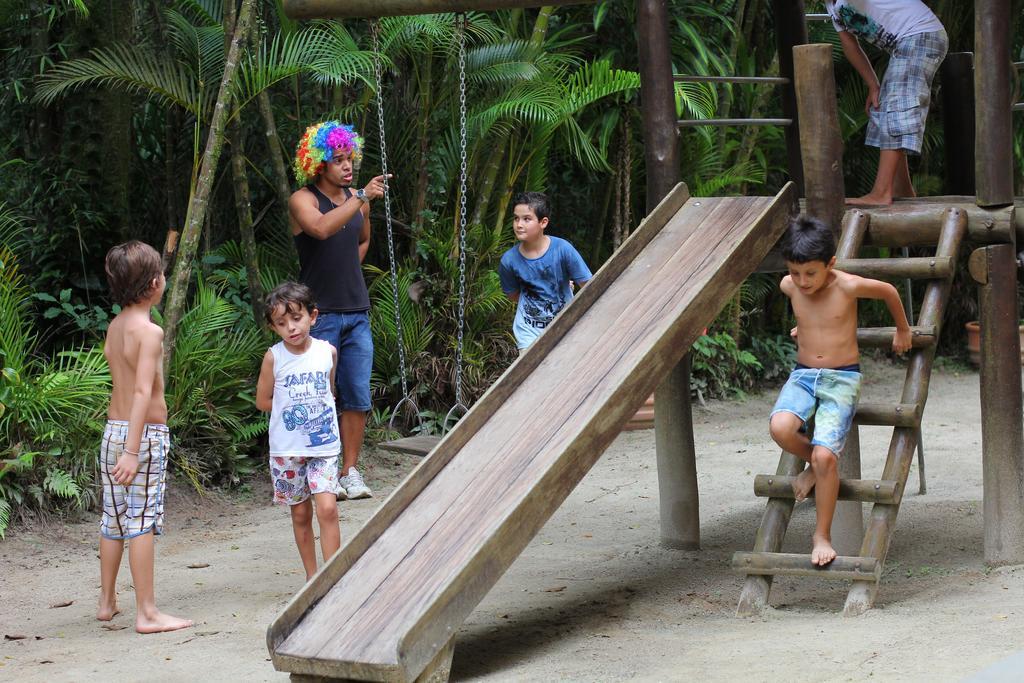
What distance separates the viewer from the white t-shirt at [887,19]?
5789mm

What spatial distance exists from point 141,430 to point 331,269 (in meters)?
1.87

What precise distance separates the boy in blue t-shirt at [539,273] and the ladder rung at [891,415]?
5.44ft

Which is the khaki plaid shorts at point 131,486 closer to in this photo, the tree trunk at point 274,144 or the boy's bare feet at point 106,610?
the boy's bare feet at point 106,610

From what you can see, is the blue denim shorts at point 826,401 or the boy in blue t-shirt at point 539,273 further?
the boy in blue t-shirt at point 539,273

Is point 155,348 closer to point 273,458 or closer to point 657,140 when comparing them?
point 273,458

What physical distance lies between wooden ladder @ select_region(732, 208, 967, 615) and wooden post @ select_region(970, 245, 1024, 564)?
238 millimetres

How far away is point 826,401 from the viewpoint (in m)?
4.86

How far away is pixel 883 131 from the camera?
590cm

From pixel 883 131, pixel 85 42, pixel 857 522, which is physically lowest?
pixel 857 522

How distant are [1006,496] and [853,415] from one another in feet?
3.52

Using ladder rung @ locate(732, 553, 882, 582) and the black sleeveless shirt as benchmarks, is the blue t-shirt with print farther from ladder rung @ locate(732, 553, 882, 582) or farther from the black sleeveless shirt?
ladder rung @ locate(732, 553, 882, 582)

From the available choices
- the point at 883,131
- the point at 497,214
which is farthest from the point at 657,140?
the point at 497,214

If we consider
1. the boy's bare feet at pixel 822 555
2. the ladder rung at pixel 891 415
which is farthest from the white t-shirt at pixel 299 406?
the ladder rung at pixel 891 415

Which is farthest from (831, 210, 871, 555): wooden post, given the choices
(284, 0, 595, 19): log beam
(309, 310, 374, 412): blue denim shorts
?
(309, 310, 374, 412): blue denim shorts
